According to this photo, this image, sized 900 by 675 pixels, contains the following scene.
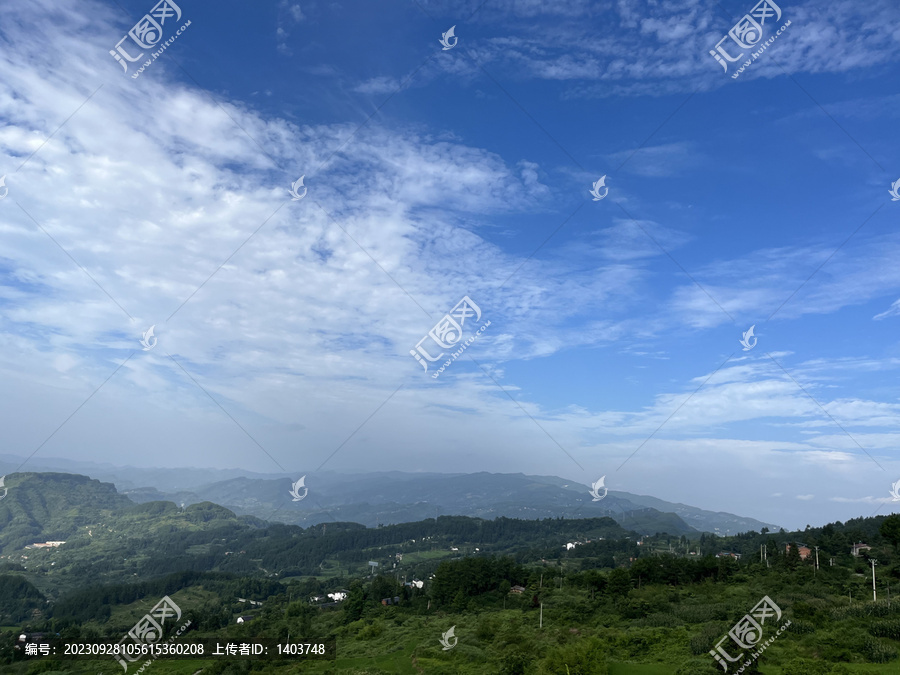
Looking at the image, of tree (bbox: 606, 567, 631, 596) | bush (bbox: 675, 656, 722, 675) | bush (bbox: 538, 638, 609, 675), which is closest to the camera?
bush (bbox: 675, 656, 722, 675)

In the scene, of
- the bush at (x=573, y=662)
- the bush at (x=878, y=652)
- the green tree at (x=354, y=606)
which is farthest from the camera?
the green tree at (x=354, y=606)

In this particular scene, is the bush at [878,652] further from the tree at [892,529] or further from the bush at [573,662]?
the tree at [892,529]

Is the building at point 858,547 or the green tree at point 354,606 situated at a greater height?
the building at point 858,547

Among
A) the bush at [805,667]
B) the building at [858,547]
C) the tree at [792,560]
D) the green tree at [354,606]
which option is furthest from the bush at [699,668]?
the building at [858,547]

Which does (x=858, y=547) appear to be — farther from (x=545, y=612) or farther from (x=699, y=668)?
(x=699, y=668)

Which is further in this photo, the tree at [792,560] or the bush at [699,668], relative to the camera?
the tree at [792,560]

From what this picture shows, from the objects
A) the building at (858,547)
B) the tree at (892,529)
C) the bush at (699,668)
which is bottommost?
the building at (858,547)

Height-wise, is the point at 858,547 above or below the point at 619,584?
above

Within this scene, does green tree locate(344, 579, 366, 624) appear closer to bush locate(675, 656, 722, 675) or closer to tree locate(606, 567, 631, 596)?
tree locate(606, 567, 631, 596)

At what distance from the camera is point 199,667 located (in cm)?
2769

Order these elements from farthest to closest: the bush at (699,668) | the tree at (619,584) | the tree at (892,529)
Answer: the tree at (892,529), the tree at (619,584), the bush at (699,668)

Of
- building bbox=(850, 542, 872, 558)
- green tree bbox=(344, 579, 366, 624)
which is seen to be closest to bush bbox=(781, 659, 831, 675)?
green tree bbox=(344, 579, 366, 624)

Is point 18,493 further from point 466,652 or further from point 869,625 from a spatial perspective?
point 869,625

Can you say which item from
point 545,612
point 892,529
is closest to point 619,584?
point 545,612
